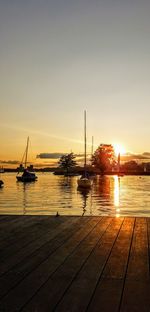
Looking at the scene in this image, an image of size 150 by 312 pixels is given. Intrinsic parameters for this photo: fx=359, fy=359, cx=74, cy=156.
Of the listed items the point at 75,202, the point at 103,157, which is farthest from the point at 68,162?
the point at 75,202

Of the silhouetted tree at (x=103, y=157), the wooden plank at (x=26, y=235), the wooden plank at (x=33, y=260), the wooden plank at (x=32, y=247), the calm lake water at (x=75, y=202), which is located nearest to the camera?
the wooden plank at (x=33, y=260)

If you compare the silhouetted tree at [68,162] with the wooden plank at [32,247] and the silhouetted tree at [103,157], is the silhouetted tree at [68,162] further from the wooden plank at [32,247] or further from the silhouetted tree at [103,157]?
the wooden plank at [32,247]

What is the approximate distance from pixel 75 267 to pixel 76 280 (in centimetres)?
54

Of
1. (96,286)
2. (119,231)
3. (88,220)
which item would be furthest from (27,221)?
(96,286)

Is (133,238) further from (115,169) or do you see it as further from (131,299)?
(115,169)

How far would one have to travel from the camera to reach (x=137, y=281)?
14.5 feet

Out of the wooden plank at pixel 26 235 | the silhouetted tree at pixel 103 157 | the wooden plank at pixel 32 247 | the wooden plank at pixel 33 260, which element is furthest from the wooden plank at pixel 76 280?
the silhouetted tree at pixel 103 157

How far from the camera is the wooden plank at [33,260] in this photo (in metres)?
4.32

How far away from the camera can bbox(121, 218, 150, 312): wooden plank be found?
3713 mm

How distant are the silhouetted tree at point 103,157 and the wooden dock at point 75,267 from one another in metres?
142

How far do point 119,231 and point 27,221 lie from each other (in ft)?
8.32

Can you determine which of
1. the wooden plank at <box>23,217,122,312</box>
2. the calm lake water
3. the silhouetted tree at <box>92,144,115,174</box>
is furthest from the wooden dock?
the silhouetted tree at <box>92,144,115,174</box>

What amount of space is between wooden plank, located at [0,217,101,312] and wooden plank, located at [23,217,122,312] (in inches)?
3.4

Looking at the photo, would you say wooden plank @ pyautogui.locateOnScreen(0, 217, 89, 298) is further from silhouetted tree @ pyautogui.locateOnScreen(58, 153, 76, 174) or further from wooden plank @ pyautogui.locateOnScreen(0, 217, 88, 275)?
silhouetted tree @ pyautogui.locateOnScreen(58, 153, 76, 174)
